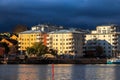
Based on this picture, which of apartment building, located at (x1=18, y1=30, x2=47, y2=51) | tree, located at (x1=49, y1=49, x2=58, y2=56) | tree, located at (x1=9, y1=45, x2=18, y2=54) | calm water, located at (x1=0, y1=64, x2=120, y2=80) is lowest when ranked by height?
calm water, located at (x1=0, y1=64, x2=120, y2=80)

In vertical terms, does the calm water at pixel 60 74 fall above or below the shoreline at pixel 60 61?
below

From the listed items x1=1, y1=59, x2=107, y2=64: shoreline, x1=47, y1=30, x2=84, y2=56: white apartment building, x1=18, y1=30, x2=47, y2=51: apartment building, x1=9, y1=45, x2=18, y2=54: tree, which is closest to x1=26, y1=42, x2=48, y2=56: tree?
x1=1, y1=59, x2=107, y2=64: shoreline

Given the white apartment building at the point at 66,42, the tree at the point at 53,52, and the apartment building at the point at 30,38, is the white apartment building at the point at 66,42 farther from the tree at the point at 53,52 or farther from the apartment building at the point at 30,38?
the tree at the point at 53,52

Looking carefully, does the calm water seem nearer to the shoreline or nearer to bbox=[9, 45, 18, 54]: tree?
the shoreline

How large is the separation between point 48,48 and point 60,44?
6.10 metres

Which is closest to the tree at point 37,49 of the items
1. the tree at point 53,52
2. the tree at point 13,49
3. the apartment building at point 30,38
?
the tree at point 53,52

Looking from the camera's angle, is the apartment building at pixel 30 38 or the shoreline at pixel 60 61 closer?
the shoreline at pixel 60 61

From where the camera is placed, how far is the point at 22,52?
7362 inches

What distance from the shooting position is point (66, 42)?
18275 centimetres

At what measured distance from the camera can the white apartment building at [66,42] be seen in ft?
590

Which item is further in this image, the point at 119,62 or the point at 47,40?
the point at 47,40

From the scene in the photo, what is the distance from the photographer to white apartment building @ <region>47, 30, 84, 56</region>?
180 meters

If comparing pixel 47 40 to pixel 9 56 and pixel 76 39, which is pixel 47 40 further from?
pixel 9 56

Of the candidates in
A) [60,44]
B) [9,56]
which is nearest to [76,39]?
[60,44]
